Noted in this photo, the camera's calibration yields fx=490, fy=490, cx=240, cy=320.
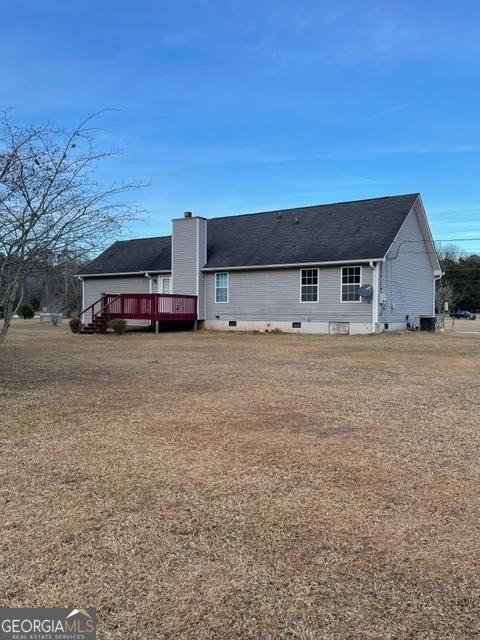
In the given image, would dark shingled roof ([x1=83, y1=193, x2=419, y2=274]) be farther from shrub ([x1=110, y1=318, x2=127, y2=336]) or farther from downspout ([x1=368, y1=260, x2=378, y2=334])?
shrub ([x1=110, y1=318, x2=127, y2=336])

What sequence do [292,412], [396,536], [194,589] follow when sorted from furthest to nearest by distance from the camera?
[292,412], [396,536], [194,589]

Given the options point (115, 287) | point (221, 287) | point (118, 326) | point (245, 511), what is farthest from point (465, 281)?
point (245, 511)

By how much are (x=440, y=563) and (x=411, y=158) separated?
75.4 feet

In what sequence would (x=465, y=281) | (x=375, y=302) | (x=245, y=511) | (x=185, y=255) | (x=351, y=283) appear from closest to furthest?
(x=245, y=511) → (x=375, y=302) → (x=351, y=283) → (x=185, y=255) → (x=465, y=281)

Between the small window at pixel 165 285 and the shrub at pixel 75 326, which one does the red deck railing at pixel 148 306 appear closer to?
the shrub at pixel 75 326

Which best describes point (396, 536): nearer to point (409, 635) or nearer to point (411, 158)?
point (409, 635)

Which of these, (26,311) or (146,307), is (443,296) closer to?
(146,307)

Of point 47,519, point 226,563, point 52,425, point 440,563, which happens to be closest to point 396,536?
point 440,563

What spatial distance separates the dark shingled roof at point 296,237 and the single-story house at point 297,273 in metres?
0.05

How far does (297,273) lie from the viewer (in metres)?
19.3

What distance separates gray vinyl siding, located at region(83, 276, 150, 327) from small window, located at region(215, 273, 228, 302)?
3604mm

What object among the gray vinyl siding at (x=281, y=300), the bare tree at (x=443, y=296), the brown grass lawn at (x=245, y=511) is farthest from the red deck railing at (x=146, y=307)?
the bare tree at (x=443, y=296)

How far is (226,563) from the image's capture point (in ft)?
8.17

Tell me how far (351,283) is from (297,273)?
7.34 ft
